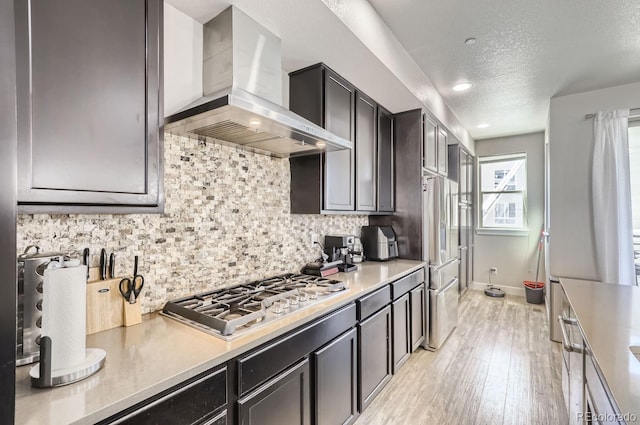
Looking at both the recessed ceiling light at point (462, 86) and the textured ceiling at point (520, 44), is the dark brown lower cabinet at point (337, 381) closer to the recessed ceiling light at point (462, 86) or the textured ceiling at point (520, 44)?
the textured ceiling at point (520, 44)

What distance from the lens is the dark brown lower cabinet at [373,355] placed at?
6.70 feet

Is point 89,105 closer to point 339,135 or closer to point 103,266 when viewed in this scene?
point 103,266

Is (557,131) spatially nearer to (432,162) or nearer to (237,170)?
(432,162)

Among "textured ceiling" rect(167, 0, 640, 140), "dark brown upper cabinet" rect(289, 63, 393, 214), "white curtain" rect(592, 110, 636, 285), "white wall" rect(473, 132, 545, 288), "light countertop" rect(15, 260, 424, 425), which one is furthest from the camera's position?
"white wall" rect(473, 132, 545, 288)

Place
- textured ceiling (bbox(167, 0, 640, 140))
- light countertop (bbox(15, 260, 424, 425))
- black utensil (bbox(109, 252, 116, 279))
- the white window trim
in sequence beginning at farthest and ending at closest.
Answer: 1. the white window trim
2. textured ceiling (bbox(167, 0, 640, 140))
3. black utensil (bbox(109, 252, 116, 279))
4. light countertop (bbox(15, 260, 424, 425))

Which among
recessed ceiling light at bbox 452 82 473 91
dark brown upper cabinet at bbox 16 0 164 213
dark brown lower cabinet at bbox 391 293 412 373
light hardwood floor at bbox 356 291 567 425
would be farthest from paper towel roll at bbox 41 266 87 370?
recessed ceiling light at bbox 452 82 473 91

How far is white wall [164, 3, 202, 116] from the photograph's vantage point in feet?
5.22

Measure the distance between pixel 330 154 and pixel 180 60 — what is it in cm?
116

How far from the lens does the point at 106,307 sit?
4.28 feet

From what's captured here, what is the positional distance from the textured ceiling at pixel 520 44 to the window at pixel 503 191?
1884 mm

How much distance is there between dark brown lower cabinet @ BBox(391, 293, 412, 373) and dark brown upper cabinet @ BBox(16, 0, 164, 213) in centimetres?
200

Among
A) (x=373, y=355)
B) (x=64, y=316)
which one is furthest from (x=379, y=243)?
(x=64, y=316)

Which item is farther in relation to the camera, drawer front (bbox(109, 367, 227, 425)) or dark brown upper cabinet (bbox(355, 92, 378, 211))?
dark brown upper cabinet (bbox(355, 92, 378, 211))

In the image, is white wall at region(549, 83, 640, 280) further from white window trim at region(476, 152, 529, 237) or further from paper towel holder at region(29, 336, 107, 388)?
paper towel holder at region(29, 336, 107, 388)
